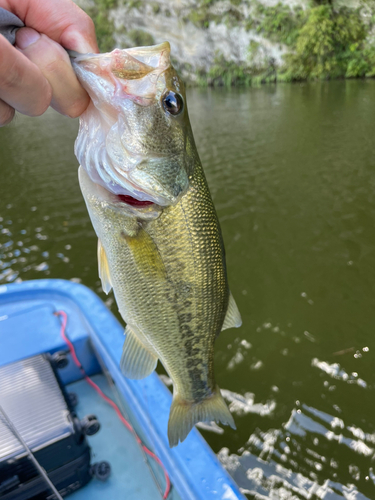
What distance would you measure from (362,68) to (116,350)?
30398 mm

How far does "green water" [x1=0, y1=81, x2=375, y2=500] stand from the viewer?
3.26 m

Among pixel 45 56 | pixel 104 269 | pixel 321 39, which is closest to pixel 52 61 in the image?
pixel 45 56

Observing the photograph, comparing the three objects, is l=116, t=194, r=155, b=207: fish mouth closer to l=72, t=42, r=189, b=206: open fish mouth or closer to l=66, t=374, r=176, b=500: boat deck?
l=72, t=42, r=189, b=206: open fish mouth

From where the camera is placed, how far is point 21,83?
3.19ft

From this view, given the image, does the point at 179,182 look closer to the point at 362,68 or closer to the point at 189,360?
the point at 189,360

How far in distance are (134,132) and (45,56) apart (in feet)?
1.31

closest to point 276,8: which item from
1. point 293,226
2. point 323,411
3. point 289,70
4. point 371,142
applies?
point 289,70

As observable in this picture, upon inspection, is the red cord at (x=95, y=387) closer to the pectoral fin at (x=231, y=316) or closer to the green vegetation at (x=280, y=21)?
the pectoral fin at (x=231, y=316)

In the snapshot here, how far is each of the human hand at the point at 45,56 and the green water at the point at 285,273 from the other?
1.35ft

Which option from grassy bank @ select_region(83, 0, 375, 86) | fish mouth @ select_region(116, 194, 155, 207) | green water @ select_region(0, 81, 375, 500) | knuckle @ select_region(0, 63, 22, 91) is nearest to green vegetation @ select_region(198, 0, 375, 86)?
grassy bank @ select_region(83, 0, 375, 86)

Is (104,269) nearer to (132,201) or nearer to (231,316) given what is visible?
(132,201)

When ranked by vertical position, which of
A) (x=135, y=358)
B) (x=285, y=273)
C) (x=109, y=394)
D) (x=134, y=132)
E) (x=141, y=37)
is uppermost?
(x=134, y=132)

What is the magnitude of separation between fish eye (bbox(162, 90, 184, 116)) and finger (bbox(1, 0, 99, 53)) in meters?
0.33

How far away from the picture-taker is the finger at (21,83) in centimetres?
89
